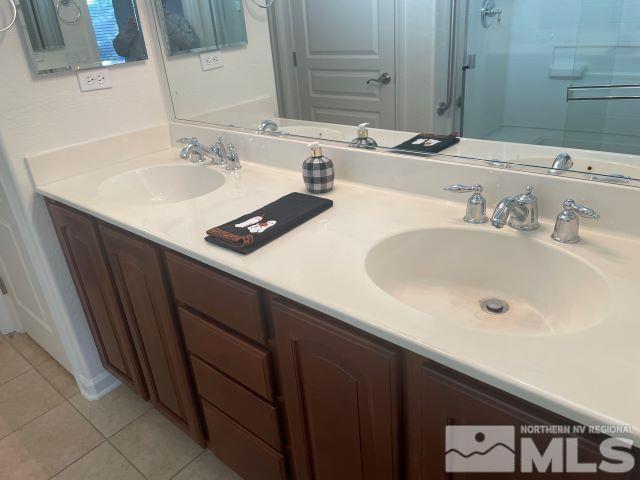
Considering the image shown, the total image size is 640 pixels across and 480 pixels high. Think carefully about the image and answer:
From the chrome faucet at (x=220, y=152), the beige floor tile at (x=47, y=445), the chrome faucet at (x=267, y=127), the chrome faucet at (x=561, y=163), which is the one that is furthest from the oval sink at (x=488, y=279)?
the beige floor tile at (x=47, y=445)

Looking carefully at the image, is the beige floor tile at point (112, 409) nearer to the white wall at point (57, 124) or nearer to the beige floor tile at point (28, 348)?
the white wall at point (57, 124)

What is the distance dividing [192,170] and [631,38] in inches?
54.7

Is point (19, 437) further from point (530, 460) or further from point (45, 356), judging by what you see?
point (530, 460)

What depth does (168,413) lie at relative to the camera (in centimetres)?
169

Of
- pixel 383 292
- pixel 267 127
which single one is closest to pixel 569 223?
pixel 383 292

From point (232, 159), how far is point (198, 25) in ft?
2.01

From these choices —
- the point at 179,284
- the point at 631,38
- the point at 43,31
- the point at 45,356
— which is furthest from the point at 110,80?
the point at 631,38

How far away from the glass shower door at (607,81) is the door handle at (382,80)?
1.54 ft

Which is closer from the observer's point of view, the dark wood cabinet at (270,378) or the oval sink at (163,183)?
the dark wood cabinet at (270,378)

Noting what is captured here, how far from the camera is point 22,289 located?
7.17ft

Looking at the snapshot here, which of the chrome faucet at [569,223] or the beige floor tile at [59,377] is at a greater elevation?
the chrome faucet at [569,223]

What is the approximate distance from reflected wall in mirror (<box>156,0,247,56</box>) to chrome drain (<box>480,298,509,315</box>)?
1300 mm

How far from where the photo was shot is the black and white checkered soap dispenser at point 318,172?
1.36 metres

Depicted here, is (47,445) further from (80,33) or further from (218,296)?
(80,33)
